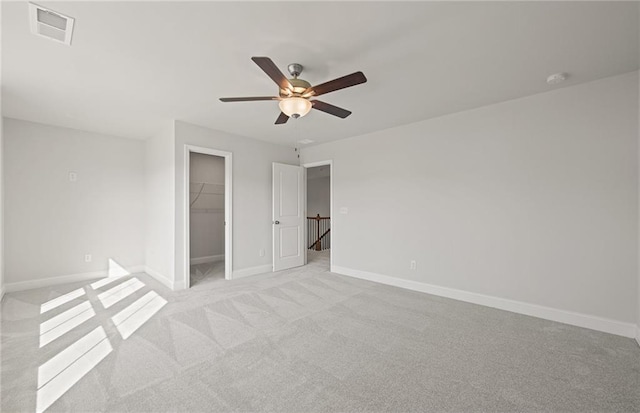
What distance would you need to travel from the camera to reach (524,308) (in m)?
3.09

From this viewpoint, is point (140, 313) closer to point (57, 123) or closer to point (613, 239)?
point (57, 123)

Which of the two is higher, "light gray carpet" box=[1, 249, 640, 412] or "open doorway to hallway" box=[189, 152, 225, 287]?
"open doorway to hallway" box=[189, 152, 225, 287]

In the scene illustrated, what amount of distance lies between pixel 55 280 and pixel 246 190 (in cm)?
322

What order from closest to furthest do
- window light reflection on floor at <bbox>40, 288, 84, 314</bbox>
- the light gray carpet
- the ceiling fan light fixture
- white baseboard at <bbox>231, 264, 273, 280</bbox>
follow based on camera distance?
the light gray carpet → the ceiling fan light fixture → window light reflection on floor at <bbox>40, 288, 84, 314</bbox> → white baseboard at <bbox>231, 264, 273, 280</bbox>

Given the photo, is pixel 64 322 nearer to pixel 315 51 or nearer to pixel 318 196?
pixel 315 51

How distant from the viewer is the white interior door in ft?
16.9

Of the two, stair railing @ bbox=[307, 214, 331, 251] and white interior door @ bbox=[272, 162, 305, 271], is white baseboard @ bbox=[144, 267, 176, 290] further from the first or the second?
stair railing @ bbox=[307, 214, 331, 251]

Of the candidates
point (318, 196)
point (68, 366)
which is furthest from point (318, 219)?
point (68, 366)

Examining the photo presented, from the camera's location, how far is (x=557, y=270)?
9.57ft

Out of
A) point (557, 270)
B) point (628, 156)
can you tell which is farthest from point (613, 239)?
point (628, 156)

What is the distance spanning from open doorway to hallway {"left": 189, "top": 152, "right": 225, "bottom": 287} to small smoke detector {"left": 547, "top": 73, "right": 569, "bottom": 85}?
5581mm

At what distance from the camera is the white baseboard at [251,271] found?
458 centimetres

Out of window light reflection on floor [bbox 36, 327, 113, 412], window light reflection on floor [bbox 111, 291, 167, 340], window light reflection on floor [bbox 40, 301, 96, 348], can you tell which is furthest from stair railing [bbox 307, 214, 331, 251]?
window light reflection on floor [bbox 36, 327, 113, 412]

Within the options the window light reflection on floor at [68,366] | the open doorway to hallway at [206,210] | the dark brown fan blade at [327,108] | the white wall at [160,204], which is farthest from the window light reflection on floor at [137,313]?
the dark brown fan blade at [327,108]
